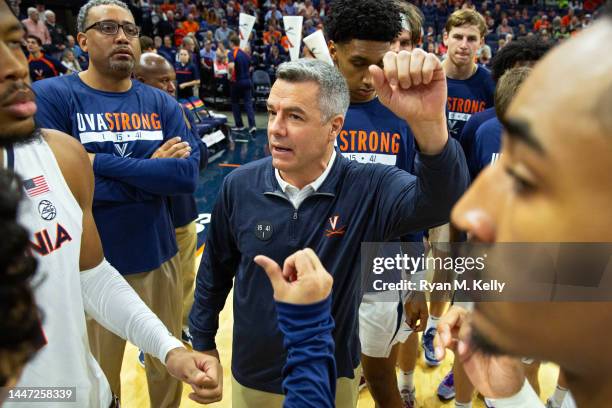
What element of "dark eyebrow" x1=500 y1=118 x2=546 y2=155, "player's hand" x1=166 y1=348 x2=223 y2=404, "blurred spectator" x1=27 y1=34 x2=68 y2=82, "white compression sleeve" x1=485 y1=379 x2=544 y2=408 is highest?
"dark eyebrow" x1=500 y1=118 x2=546 y2=155

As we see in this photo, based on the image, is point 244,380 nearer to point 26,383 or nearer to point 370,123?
point 26,383

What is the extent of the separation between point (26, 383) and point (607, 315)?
51.6 inches

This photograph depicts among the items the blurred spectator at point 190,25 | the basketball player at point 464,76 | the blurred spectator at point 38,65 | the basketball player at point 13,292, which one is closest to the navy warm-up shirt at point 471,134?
the basketball player at point 464,76

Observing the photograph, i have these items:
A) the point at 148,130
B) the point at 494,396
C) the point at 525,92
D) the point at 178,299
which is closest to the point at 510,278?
the point at 525,92

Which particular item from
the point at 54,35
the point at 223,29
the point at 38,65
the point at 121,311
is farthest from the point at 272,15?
the point at 121,311

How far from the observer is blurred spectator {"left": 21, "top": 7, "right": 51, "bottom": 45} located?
10.1m

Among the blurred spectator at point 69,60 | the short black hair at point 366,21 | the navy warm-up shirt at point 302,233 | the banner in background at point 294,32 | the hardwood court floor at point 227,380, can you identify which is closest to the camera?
the navy warm-up shirt at point 302,233

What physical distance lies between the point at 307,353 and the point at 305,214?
28.4 inches

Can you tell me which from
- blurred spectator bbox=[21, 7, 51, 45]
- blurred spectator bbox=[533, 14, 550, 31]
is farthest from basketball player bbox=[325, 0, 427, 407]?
blurred spectator bbox=[533, 14, 550, 31]

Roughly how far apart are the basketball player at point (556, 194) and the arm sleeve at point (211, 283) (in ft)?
4.58

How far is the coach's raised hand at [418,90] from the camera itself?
3.90ft

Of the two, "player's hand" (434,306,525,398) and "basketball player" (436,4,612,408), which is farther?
"player's hand" (434,306,525,398)

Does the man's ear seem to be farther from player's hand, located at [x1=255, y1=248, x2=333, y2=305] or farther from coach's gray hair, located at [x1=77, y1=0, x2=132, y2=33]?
player's hand, located at [x1=255, y1=248, x2=333, y2=305]

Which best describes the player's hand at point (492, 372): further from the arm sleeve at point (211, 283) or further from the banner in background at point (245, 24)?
the banner in background at point (245, 24)
